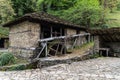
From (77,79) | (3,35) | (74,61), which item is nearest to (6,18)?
(3,35)

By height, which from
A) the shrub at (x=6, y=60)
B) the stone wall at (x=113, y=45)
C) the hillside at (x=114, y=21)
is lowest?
the shrub at (x=6, y=60)

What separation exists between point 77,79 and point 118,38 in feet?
25.9

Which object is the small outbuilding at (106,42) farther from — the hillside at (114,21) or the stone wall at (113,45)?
the hillside at (114,21)

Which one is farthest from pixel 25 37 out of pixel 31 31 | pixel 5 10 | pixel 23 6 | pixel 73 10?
pixel 23 6

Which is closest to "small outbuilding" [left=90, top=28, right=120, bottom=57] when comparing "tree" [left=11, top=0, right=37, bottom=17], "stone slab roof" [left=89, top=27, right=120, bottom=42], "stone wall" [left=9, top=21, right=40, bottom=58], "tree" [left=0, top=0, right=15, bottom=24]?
"stone slab roof" [left=89, top=27, right=120, bottom=42]

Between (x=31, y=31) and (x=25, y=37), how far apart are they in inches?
40.2

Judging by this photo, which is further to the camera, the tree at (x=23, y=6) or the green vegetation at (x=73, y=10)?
the tree at (x=23, y=6)

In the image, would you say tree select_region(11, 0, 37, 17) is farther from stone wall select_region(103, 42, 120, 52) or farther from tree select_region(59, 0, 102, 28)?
stone wall select_region(103, 42, 120, 52)

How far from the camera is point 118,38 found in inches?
576

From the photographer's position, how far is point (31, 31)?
1539cm


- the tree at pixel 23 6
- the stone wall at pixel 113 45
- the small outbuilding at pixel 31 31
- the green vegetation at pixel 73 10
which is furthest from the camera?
the tree at pixel 23 6

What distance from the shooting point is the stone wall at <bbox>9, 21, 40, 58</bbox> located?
15.4 m

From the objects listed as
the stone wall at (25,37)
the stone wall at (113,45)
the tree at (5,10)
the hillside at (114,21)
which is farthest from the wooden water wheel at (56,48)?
the tree at (5,10)

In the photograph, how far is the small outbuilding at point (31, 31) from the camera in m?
15.3
